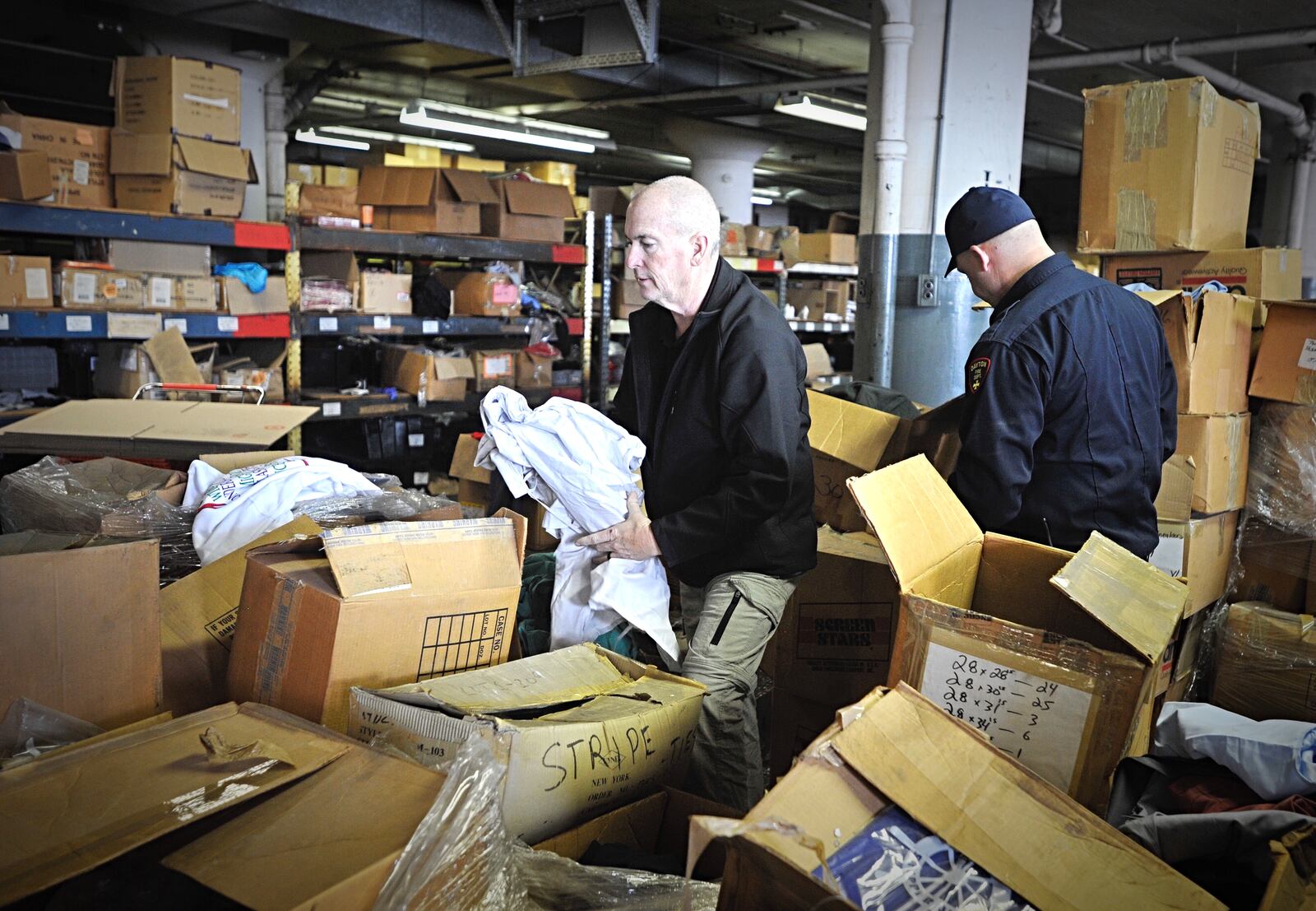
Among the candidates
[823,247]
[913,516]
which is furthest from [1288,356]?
[823,247]

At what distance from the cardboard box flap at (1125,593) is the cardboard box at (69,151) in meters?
4.60

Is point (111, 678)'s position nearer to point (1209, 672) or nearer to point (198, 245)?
point (1209, 672)

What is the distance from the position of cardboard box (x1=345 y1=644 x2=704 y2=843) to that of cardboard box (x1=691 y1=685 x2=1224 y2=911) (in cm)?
47

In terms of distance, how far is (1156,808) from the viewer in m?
→ 1.55

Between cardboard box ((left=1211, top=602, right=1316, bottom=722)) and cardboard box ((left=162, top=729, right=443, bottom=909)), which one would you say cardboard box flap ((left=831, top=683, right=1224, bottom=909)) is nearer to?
cardboard box ((left=162, top=729, right=443, bottom=909))

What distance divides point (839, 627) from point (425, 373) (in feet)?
12.8

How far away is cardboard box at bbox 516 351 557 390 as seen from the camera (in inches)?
262

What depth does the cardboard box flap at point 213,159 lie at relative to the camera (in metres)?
4.86

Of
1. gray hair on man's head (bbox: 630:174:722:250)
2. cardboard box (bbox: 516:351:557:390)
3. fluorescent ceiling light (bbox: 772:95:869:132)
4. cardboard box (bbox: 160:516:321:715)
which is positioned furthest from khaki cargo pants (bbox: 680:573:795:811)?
fluorescent ceiling light (bbox: 772:95:869:132)

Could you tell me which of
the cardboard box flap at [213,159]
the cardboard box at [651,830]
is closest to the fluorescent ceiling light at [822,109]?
the cardboard box flap at [213,159]

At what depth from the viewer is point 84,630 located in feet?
5.35

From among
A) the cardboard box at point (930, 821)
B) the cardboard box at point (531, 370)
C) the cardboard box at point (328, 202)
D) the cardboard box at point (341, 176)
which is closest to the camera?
the cardboard box at point (930, 821)

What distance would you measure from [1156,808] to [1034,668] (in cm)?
28

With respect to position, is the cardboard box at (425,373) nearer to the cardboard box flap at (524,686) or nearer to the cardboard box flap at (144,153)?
the cardboard box flap at (144,153)
